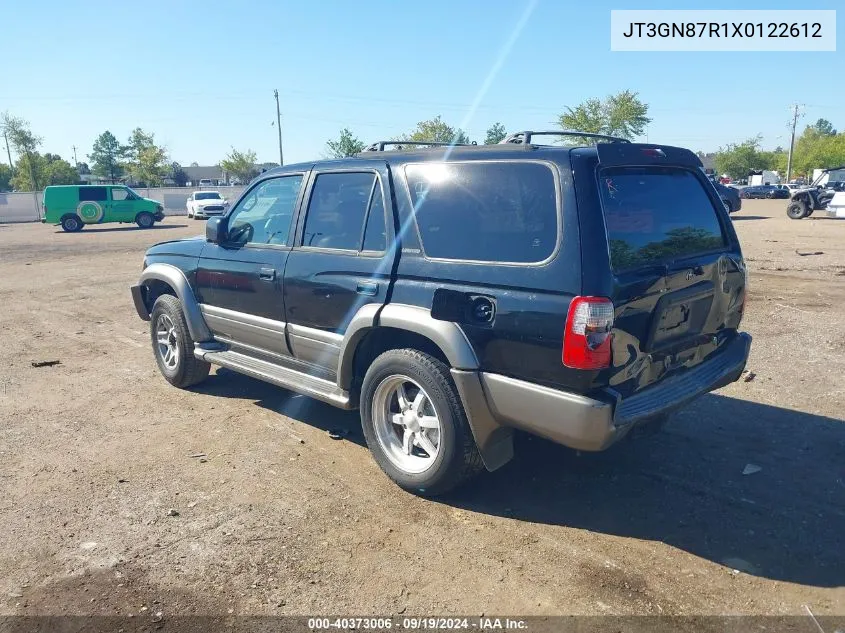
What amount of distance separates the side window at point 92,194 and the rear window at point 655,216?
1159 inches

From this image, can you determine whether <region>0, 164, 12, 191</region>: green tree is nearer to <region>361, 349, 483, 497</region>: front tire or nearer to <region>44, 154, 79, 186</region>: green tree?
<region>44, 154, 79, 186</region>: green tree

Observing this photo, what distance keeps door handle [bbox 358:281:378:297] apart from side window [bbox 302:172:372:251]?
0.30m

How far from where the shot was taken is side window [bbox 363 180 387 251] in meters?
3.95

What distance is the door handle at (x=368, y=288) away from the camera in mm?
3848

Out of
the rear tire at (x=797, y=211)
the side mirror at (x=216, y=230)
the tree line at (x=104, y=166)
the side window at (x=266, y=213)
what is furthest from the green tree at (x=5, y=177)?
the side window at (x=266, y=213)

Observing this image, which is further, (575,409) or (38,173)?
(38,173)

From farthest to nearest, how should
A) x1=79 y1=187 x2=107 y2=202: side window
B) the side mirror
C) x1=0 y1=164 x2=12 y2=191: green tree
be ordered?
x1=0 y1=164 x2=12 y2=191: green tree
x1=79 y1=187 x2=107 y2=202: side window
the side mirror

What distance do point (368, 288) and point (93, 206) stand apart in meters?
28.6

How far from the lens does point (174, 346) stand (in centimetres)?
588

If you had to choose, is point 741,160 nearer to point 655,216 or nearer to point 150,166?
point 150,166

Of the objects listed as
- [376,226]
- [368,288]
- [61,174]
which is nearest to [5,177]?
[61,174]

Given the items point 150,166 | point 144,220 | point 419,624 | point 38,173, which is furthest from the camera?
point 150,166

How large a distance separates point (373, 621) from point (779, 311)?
7.64m

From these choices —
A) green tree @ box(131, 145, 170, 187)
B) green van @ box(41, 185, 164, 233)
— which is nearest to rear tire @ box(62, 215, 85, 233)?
green van @ box(41, 185, 164, 233)
